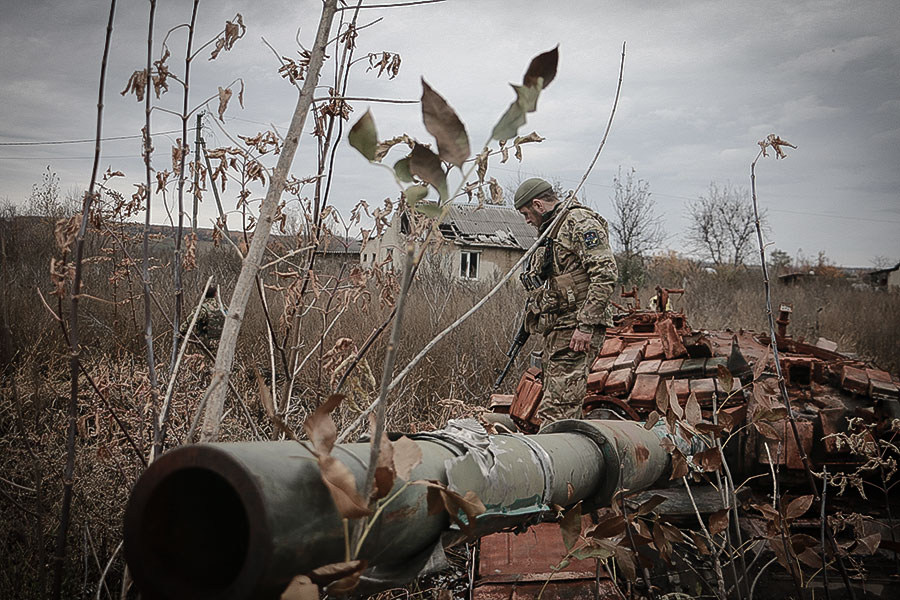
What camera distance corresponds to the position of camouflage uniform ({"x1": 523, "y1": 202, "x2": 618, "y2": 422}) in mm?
4070

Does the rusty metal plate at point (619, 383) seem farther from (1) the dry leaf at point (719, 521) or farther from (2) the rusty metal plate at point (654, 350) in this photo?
(1) the dry leaf at point (719, 521)

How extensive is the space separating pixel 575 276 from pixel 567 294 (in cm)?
14

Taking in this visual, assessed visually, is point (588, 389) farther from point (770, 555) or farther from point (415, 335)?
point (415, 335)

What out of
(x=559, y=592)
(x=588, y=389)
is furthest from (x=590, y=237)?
(x=559, y=592)

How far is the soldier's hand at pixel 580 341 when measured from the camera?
404cm

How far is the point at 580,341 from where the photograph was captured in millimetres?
4047

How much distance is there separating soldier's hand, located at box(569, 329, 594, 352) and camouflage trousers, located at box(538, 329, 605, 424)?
0.24 feet

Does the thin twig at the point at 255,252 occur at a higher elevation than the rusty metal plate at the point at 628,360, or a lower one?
higher

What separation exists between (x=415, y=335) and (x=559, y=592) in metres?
4.97

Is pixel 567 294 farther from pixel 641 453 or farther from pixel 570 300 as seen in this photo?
pixel 641 453

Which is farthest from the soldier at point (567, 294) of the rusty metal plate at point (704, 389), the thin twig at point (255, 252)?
the thin twig at point (255, 252)

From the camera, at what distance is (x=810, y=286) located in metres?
21.4

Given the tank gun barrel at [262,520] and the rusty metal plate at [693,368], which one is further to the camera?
the rusty metal plate at [693,368]

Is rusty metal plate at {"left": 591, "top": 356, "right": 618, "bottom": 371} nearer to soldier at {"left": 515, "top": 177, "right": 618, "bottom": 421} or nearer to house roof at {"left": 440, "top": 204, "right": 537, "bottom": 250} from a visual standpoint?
soldier at {"left": 515, "top": 177, "right": 618, "bottom": 421}
